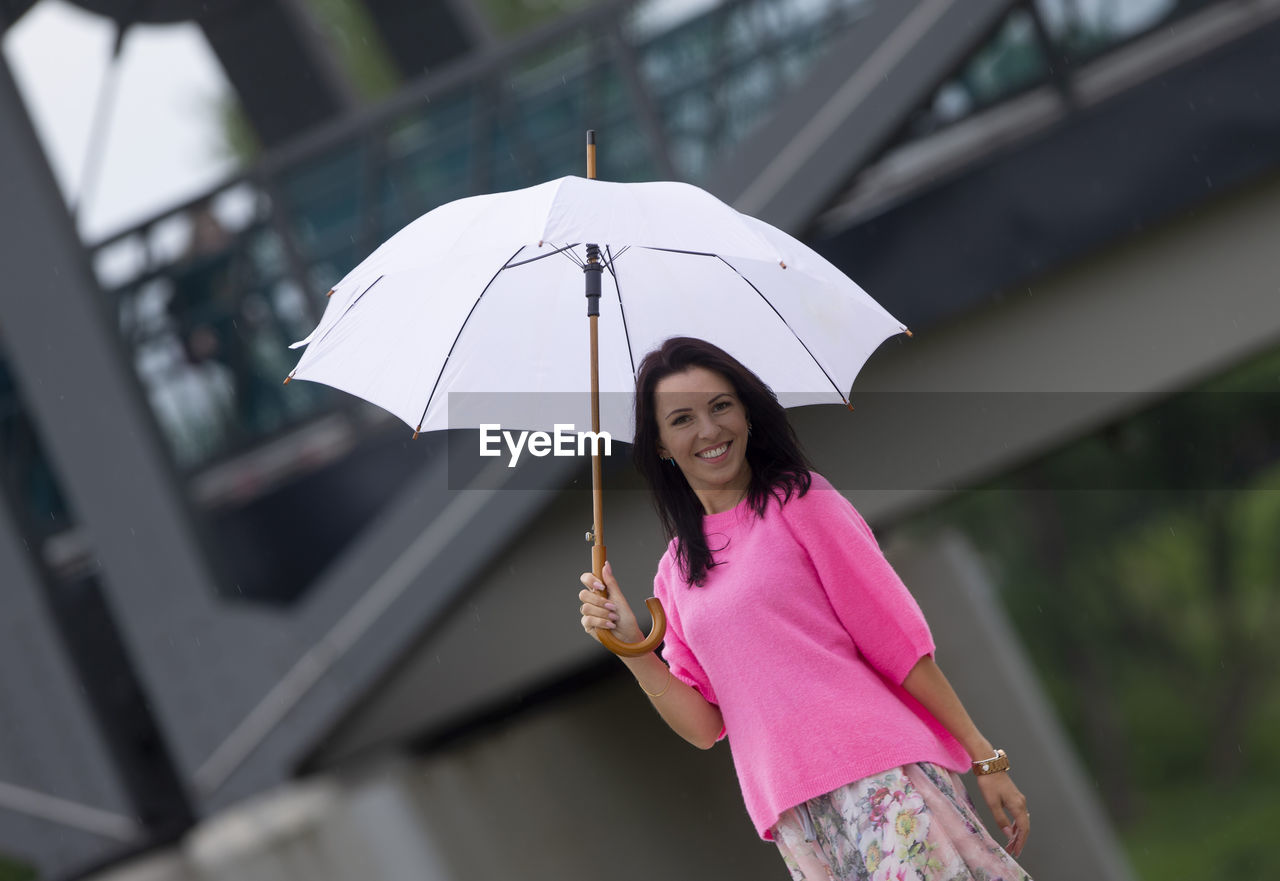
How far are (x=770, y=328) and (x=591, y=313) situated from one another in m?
0.52

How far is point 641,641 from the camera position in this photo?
2943mm

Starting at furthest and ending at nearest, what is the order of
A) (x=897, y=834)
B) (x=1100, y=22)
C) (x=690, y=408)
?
(x=1100, y=22) → (x=690, y=408) → (x=897, y=834)

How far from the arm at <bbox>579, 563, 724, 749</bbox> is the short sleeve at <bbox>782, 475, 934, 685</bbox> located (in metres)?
0.40

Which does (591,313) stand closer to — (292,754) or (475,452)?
(475,452)

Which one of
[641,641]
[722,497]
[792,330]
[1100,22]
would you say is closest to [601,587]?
[641,641]

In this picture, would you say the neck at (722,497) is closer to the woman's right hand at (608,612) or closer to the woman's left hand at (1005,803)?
the woman's right hand at (608,612)

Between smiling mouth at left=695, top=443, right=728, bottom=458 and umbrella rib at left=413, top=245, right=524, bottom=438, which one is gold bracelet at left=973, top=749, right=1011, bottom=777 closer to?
smiling mouth at left=695, top=443, right=728, bottom=458

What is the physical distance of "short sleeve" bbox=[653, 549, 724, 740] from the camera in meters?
3.12

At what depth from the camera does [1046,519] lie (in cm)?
3008

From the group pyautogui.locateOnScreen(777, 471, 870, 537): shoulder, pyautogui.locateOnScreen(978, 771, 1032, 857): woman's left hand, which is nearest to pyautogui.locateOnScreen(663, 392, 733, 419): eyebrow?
pyautogui.locateOnScreen(777, 471, 870, 537): shoulder

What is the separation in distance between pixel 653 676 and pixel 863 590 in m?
0.49

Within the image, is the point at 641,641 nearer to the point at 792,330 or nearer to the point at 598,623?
the point at 598,623

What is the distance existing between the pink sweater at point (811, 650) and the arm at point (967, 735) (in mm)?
37

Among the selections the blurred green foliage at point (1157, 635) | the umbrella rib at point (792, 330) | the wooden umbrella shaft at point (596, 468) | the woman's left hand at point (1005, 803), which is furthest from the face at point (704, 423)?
the blurred green foliage at point (1157, 635)
